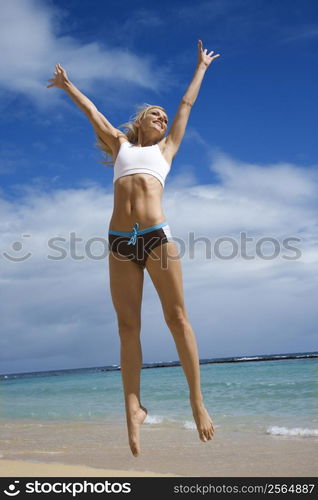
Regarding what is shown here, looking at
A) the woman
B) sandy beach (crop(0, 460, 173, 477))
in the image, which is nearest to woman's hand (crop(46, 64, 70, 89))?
the woman

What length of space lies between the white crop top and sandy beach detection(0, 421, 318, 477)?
150 inches

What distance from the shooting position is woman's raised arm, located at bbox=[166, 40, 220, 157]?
4.53 m

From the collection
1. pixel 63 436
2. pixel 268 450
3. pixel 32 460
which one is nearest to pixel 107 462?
pixel 32 460

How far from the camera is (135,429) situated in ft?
13.1

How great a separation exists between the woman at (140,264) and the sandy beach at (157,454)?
9.37ft

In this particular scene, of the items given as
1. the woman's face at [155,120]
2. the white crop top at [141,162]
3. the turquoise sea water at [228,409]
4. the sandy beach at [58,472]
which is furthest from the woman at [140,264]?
the turquoise sea water at [228,409]

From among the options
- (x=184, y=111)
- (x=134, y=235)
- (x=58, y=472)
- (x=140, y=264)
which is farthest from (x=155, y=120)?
(x=58, y=472)

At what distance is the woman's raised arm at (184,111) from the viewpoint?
14.9 feet

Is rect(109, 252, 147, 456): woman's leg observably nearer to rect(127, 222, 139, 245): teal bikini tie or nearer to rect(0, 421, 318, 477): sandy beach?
rect(127, 222, 139, 245): teal bikini tie

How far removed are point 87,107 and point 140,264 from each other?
140 cm

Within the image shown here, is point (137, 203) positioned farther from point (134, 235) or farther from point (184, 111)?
point (184, 111)
